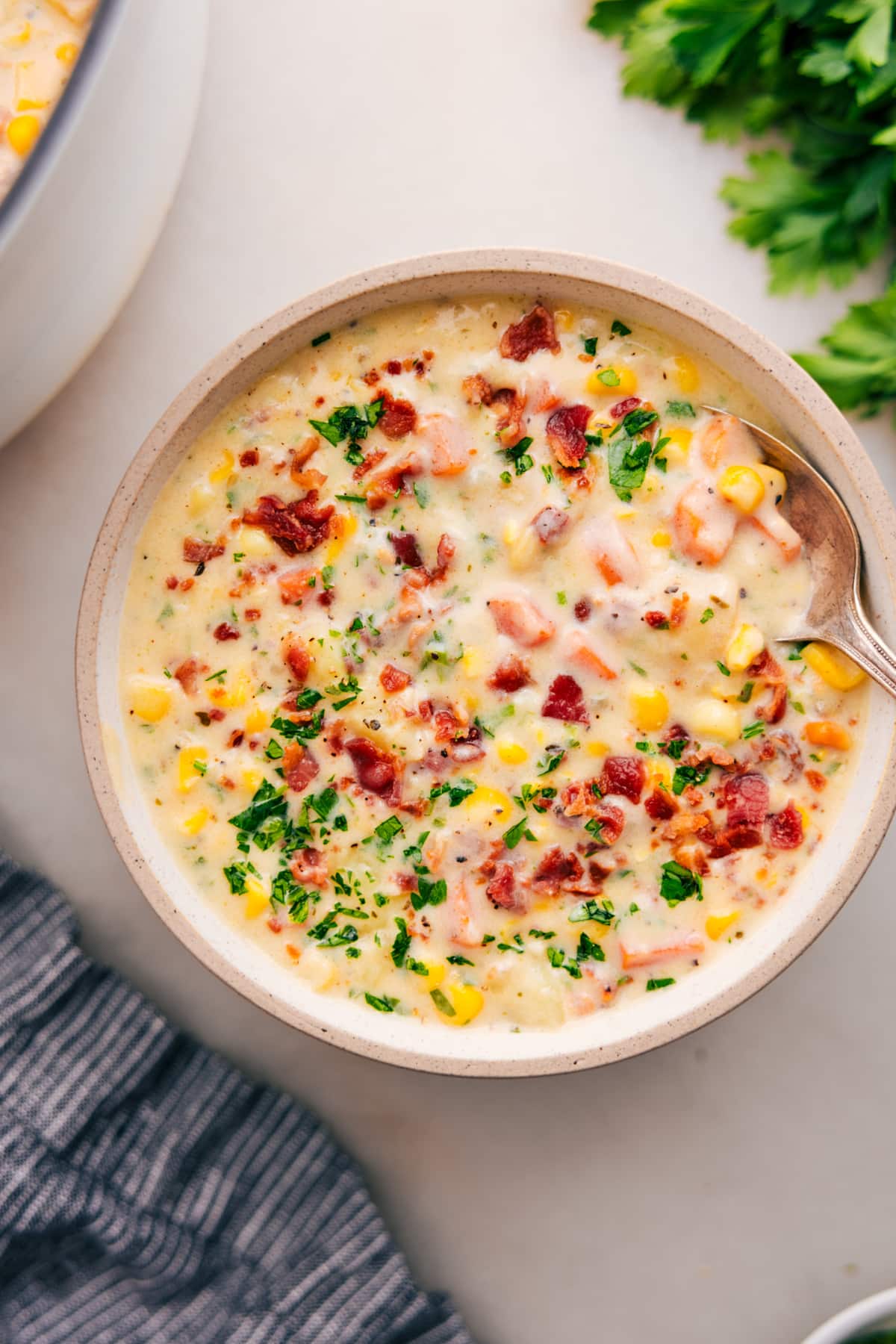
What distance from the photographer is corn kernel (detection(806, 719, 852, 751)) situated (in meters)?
2.87

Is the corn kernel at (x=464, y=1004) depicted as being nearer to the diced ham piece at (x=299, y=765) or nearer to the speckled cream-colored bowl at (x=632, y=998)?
the speckled cream-colored bowl at (x=632, y=998)

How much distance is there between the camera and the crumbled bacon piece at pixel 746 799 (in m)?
2.88

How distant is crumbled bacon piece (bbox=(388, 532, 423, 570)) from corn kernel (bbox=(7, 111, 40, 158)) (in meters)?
1.13

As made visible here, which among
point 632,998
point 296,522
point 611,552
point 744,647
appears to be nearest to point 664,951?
point 632,998

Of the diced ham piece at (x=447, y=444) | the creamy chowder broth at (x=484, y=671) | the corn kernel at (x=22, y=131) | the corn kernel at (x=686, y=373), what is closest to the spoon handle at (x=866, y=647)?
the creamy chowder broth at (x=484, y=671)

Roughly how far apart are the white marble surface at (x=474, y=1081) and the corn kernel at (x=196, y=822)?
60cm

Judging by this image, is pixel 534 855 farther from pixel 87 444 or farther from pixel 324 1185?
pixel 87 444

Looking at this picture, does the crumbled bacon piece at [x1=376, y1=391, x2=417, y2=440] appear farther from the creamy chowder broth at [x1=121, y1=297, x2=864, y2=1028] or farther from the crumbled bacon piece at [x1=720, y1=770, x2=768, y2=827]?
the crumbled bacon piece at [x1=720, y1=770, x2=768, y2=827]

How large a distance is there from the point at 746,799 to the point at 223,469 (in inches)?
59.1

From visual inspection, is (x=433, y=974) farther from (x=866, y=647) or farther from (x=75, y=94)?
(x=75, y=94)

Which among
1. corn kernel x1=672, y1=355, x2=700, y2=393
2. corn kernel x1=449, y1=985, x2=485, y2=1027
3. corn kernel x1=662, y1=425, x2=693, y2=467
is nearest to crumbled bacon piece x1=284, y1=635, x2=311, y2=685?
corn kernel x1=449, y1=985, x2=485, y2=1027

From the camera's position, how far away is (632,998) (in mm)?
2896

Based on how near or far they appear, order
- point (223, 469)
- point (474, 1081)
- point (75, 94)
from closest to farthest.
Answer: point (75, 94) → point (223, 469) → point (474, 1081)

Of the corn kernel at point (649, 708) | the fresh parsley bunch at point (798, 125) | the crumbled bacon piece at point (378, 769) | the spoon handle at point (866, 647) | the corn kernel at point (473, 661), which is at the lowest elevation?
the crumbled bacon piece at point (378, 769)
